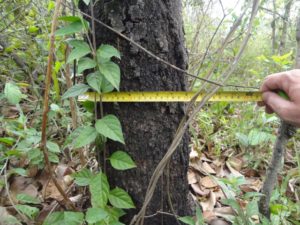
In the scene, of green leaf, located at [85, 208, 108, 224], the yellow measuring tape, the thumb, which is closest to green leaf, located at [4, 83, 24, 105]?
the yellow measuring tape

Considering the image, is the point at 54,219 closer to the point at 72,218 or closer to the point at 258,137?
the point at 72,218

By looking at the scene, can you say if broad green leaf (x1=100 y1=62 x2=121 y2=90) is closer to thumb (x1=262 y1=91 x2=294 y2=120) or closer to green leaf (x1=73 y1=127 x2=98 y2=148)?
green leaf (x1=73 y1=127 x2=98 y2=148)

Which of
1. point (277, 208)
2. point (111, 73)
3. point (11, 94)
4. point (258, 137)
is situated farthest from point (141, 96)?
point (258, 137)

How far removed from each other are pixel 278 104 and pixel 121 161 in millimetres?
543

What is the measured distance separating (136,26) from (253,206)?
31.2 inches

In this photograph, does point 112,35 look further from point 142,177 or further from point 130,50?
point 142,177

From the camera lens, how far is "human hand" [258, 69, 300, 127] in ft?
3.16

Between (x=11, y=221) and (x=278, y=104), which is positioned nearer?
(x=278, y=104)

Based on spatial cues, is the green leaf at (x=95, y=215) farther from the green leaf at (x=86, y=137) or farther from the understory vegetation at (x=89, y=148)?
the green leaf at (x=86, y=137)

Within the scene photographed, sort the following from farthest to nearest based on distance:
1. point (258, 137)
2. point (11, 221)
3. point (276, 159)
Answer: point (258, 137), point (276, 159), point (11, 221)

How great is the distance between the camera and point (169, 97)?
40.1 inches

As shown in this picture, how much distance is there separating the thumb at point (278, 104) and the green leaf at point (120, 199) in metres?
0.56

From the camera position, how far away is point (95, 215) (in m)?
0.88

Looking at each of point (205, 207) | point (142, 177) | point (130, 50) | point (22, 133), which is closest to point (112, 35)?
point (130, 50)
